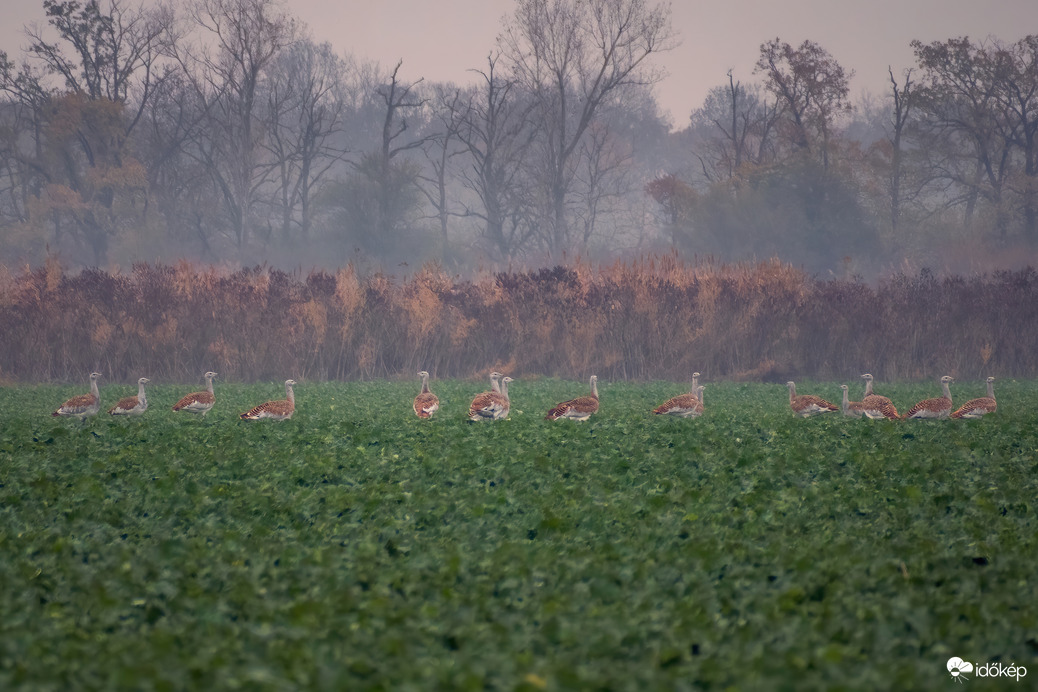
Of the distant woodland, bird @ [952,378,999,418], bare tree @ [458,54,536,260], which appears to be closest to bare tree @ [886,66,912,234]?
the distant woodland

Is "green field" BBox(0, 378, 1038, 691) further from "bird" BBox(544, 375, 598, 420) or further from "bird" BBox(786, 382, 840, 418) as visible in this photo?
"bird" BBox(786, 382, 840, 418)

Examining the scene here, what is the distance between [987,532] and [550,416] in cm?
768

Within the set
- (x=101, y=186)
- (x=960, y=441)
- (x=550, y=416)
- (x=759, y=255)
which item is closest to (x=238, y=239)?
(x=101, y=186)

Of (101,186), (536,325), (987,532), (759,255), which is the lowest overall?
(987,532)

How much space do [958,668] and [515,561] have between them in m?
2.79

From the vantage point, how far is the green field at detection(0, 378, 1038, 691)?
4.74 m

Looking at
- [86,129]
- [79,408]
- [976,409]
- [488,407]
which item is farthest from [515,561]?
[86,129]

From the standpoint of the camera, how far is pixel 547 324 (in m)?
27.3

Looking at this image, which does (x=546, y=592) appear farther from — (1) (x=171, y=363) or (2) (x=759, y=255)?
(2) (x=759, y=255)

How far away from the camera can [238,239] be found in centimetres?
5425

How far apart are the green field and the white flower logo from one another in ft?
0.21

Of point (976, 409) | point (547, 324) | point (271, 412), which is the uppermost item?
point (547, 324)

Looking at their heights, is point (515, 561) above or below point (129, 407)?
below

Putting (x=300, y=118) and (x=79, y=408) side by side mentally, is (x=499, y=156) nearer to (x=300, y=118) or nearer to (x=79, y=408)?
(x=300, y=118)
